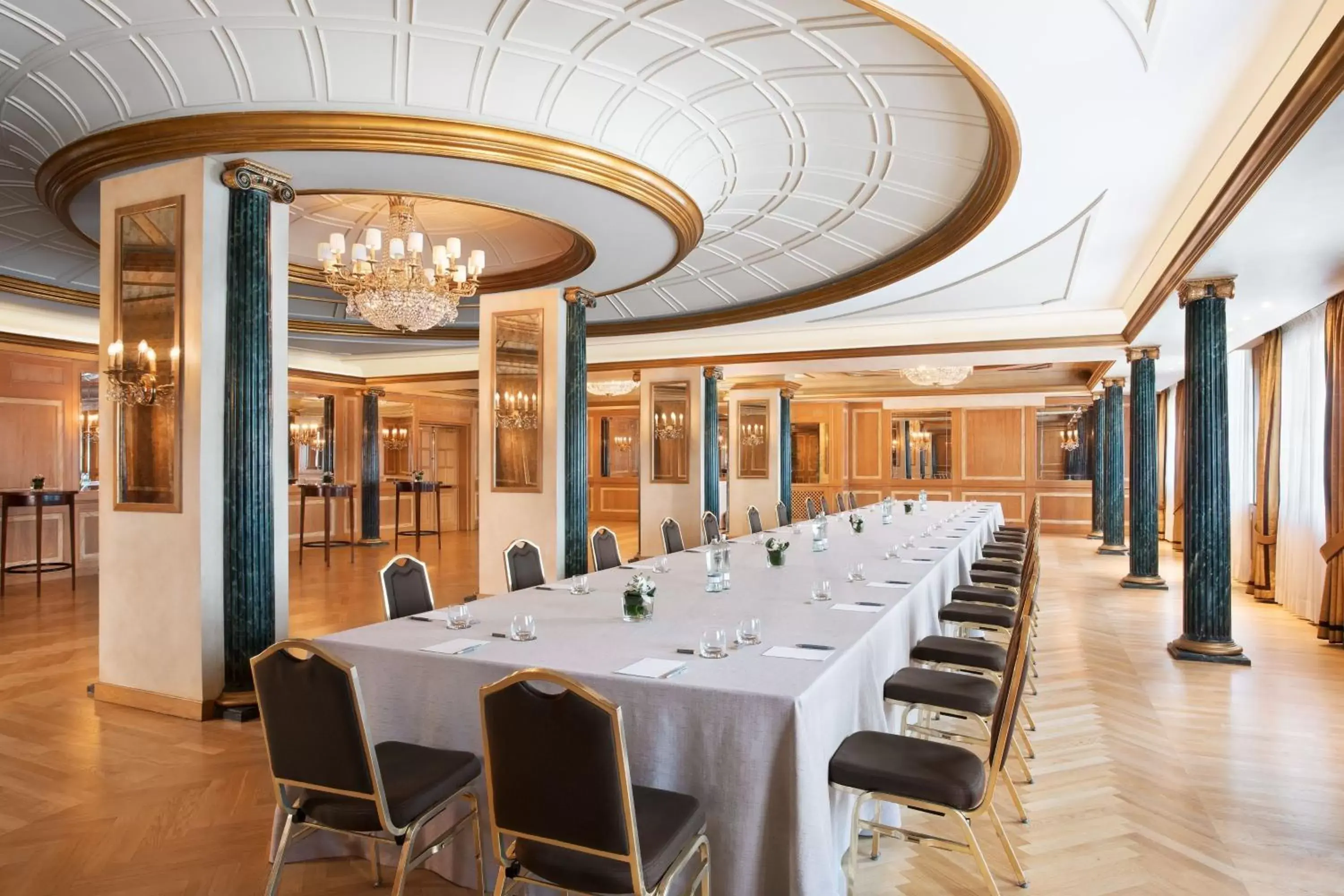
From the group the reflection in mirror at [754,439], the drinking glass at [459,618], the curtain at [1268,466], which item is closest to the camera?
the drinking glass at [459,618]

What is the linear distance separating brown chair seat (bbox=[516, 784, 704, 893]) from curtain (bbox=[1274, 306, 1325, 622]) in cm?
725

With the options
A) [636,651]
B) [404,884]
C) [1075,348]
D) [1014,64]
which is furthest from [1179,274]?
[404,884]

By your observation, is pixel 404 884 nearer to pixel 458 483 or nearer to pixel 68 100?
pixel 68 100

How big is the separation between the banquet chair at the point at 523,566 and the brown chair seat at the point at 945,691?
2.18 meters

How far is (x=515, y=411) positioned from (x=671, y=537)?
185 cm

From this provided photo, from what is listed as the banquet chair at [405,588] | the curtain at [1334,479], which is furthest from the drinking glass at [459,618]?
the curtain at [1334,479]

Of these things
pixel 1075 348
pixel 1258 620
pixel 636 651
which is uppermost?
pixel 1075 348

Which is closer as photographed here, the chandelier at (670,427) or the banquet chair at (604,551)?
the banquet chair at (604,551)

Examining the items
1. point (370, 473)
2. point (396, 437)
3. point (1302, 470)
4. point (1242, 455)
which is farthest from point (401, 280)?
point (396, 437)

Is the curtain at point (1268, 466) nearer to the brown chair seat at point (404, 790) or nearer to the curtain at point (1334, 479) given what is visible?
the curtain at point (1334, 479)

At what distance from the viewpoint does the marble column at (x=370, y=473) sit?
45.3 feet

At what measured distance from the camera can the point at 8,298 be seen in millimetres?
8609

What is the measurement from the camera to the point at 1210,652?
5.79m

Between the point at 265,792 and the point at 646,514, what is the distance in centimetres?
951
